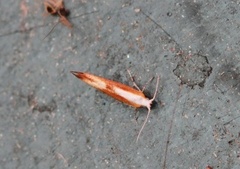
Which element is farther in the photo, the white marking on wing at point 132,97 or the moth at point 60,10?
the moth at point 60,10

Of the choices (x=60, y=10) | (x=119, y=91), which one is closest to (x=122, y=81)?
(x=119, y=91)

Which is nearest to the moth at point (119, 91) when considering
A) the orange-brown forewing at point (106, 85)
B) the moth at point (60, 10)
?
the orange-brown forewing at point (106, 85)

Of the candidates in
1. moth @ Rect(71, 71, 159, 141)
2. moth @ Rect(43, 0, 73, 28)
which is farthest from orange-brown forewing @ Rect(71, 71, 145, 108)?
moth @ Rect(43, 0, 73, 28)

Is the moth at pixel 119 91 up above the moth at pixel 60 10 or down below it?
below

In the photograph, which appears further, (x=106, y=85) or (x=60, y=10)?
(x=60, y=10)

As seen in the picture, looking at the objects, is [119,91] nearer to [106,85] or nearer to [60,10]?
[106,85]

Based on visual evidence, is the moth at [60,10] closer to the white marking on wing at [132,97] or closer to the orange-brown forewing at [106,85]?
the orange-brown forewing at [106,85]
